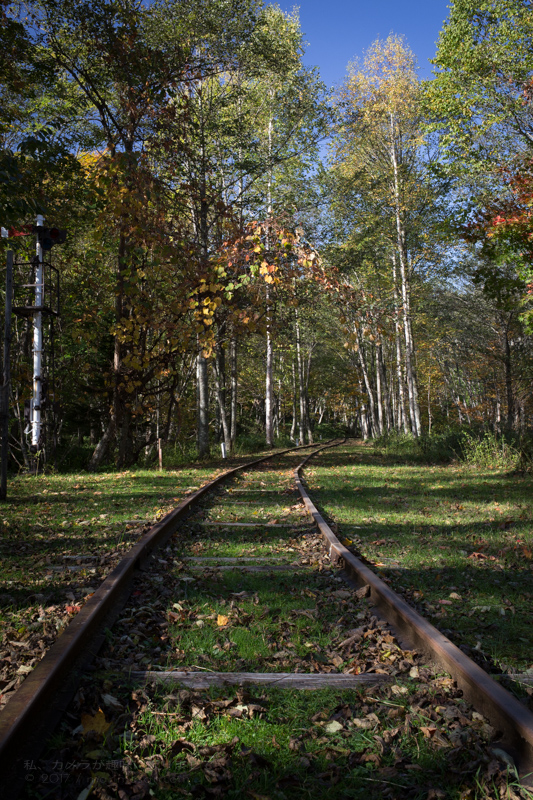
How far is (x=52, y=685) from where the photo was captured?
245 cm

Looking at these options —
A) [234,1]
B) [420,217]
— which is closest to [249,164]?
[234,1]

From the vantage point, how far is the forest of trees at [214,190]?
9.31 m

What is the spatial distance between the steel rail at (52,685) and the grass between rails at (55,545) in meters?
0.17

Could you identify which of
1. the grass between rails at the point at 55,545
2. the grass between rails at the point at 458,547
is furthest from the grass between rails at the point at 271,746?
the grass between rails at the point at 458,547

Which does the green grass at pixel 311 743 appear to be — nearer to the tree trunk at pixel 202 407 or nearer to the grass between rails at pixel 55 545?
the grass between rails at pixel 55 545

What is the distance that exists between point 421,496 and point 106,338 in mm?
12081

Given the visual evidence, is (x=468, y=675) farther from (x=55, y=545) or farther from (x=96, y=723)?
(x=55, y=545)

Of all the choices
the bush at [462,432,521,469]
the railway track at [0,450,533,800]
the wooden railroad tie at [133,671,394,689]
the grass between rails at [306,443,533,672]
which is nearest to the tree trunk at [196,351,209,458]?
the grass between rails at [306,443,533,672]

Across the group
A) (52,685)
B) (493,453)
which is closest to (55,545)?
(52,685)

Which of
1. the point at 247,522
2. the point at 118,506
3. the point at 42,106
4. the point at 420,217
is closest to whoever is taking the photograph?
the point at 247,522

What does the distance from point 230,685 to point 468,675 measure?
3.73 ft

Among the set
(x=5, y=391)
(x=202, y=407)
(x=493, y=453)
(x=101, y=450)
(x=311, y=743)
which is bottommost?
(x=311, y=743)

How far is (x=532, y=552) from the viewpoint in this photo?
17.1ft

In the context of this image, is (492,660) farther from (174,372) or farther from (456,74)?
(456,74)
